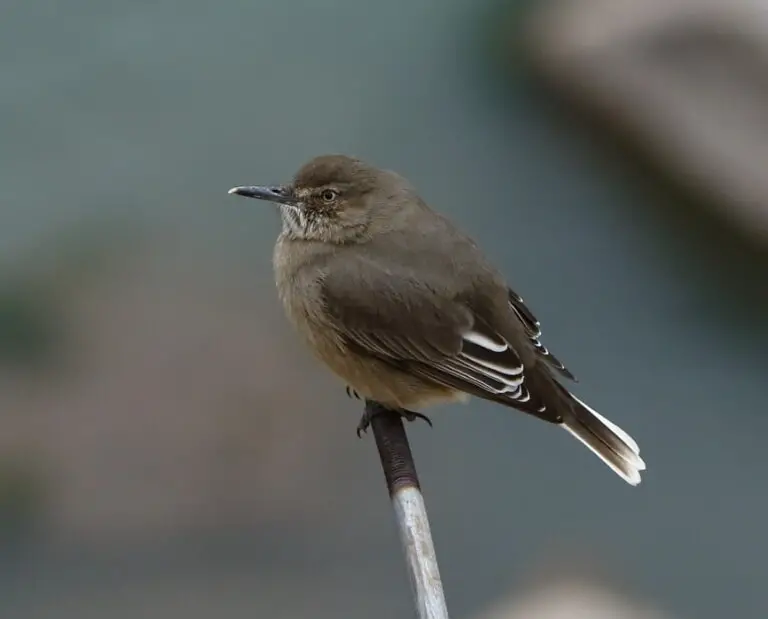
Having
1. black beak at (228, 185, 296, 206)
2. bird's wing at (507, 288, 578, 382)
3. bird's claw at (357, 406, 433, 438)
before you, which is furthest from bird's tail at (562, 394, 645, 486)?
black beak at (228, 185, 296, 206)

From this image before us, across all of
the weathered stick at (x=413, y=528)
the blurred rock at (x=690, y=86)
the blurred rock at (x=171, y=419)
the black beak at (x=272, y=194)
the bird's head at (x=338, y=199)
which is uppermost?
the blurred rock at (x=690, y=86)

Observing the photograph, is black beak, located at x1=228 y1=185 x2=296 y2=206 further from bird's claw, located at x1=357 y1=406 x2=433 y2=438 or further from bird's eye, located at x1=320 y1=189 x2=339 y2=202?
bird's claw, located at x1=357 y1=406 x2=433 y2=438

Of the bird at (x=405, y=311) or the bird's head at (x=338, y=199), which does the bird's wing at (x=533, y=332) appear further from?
the bird's head at (x=338, y=199)

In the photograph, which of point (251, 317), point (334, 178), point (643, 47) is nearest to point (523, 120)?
point (643, 47)

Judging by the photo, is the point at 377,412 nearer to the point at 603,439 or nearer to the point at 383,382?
the point at 383,382

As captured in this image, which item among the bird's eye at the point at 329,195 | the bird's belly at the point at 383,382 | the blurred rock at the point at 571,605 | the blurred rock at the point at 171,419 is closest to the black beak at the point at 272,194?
the bird's eye at the point at 329,195

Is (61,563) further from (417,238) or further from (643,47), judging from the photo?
(643,47)

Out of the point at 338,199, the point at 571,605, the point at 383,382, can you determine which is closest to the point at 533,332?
the point at 383,382
